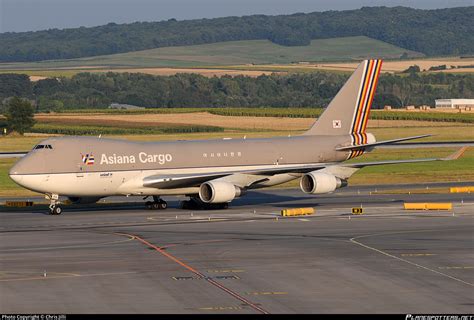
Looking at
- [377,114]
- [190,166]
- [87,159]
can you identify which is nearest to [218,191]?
[190,166]

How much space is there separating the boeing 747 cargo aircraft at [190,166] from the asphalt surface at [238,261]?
4.90ft

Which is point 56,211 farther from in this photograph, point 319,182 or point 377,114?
point 377,114

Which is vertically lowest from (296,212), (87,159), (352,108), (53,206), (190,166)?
(296,212)

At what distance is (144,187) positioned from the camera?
203 ft

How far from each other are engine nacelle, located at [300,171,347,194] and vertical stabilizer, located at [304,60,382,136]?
7.15 metres

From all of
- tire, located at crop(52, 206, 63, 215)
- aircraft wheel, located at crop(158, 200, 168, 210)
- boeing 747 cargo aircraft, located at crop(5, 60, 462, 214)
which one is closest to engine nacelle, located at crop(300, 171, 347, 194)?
boeing 747 cargo aircraft, located at crop(5, 60, 462, 214)

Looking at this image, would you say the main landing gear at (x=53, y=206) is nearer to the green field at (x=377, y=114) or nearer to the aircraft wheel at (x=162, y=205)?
the aircraft wheel at (x=162, y=205)

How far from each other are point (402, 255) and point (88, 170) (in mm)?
23179

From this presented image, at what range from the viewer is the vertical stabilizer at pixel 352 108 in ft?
230

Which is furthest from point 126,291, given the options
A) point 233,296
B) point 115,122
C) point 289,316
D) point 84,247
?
point 115,122

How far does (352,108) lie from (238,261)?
30.5 metres

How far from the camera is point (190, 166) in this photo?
6369 centimetres

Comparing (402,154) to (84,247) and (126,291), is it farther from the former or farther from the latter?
(126,291)

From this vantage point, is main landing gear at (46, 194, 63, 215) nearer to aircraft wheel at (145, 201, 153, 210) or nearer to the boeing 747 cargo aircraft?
the boeing 747 cargo aircraft
